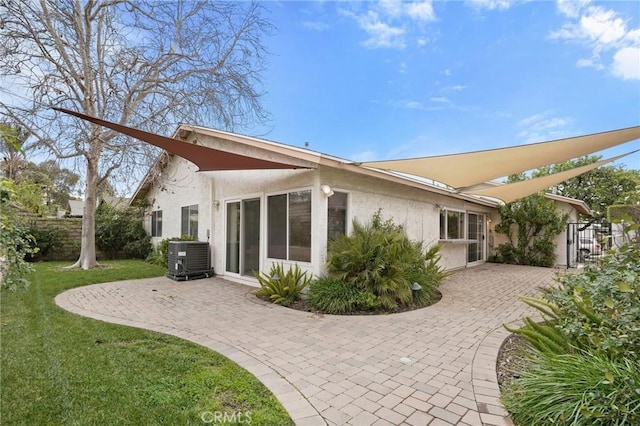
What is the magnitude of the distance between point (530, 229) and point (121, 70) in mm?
18042

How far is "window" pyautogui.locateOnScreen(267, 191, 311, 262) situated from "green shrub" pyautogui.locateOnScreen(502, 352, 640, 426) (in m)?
5.16

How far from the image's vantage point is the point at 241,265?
966 cm

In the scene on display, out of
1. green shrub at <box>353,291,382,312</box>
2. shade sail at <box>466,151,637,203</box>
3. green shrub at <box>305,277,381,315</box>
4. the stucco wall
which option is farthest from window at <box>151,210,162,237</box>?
shade sail at <box>466,151,637,203</box>

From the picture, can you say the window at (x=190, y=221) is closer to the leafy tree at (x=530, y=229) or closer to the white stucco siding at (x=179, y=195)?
the white stucco siding at (x=179, y=195)

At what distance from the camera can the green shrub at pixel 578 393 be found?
2.35 m

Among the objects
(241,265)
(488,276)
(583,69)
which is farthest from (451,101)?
(241,265)

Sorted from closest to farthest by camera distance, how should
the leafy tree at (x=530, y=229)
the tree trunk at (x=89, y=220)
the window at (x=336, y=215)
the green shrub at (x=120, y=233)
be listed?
the window at (x=336, y=215), the tree trunk at (x=89, y=220), the leafy tree at (x=530, y=229), the green shrub at (x=120, y=233)

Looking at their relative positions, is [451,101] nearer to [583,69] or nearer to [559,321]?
[583,69]

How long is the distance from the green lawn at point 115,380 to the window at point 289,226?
3.70 m

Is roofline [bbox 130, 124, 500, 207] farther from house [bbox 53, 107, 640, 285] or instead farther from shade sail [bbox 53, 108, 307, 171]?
shade sail [bbox 53, 108, 307, 171]

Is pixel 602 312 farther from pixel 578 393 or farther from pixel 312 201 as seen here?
pixel 312 201

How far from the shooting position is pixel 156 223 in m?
15.7

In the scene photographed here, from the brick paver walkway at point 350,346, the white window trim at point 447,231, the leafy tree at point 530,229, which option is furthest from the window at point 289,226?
the leafy tree at point 530,229

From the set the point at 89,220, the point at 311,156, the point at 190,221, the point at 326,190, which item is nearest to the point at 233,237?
the point at 190,221
